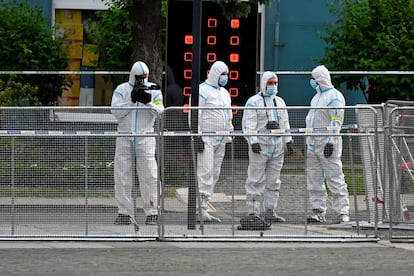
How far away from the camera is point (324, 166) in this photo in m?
14.1

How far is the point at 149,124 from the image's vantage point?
547 inches

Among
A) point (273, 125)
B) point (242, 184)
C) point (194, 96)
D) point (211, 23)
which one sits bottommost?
point (242, 184)

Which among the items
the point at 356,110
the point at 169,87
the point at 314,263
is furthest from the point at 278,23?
the point at 314,263

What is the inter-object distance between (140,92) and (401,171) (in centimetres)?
312

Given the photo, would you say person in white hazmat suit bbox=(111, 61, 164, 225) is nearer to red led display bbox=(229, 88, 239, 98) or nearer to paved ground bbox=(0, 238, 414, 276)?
paved ground bbox=(0, 238, 414, 276)

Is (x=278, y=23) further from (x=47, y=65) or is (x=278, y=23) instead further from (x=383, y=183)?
(x=383, y=183)

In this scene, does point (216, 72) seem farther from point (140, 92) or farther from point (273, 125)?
point (273, 125)

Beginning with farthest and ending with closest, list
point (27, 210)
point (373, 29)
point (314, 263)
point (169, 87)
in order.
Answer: point (373, 29), point (169, 87), point (27, 210), point (314, 263)

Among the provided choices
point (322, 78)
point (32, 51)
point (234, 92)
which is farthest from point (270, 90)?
point (32, 51)

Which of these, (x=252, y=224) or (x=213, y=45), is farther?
(x=213, y=45)

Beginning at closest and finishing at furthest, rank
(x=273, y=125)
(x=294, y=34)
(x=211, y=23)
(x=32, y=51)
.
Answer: (x=273, y=125), (x=211, y=23), (x=32, y=51), (x=294, y=34)

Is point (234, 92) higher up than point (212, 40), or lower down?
lower down

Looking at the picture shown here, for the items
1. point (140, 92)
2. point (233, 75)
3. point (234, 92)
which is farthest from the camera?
point (234, 92)

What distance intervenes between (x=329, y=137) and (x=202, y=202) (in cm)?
150
